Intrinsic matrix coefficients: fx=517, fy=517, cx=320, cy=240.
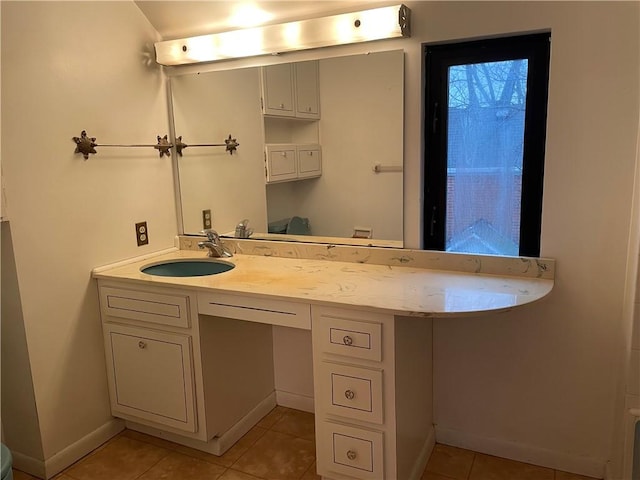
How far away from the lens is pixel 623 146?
1.80m

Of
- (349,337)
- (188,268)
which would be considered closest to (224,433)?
(188,268)

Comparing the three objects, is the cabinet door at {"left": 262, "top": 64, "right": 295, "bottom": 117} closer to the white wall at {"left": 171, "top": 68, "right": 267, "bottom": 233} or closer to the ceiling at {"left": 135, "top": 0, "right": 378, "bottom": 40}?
the white wall at {"left": 171, "top": 68, "right": 267, "bottom": 233}

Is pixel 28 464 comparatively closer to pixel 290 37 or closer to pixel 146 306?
pixel 146 306

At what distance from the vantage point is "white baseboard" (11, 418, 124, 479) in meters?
2.13

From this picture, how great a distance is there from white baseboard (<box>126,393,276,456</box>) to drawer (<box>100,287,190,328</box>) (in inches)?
22.2

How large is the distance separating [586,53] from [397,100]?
2.28ft

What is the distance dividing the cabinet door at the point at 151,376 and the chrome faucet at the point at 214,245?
0.49m

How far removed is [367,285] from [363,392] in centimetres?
39

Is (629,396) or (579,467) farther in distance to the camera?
(579,467)

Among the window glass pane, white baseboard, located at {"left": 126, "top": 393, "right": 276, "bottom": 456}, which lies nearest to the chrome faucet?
white baseboard, located at {"left": 126, "top": 393, "right": 276, "bottom": 456}

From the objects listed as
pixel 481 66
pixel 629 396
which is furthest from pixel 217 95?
pixel 629 396

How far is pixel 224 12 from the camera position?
2334mm

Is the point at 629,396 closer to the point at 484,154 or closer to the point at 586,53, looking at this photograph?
the point at 484,154

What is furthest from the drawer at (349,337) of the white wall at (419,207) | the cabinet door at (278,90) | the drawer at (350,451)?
the cabinet door at (278,90)
